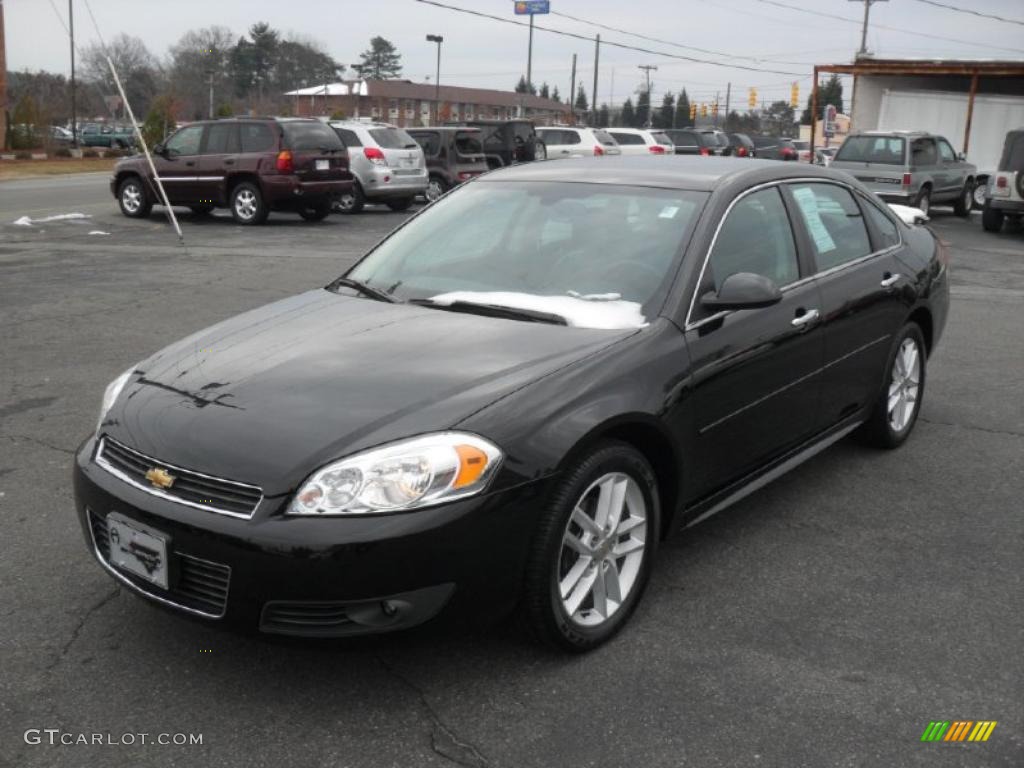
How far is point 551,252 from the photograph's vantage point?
13.5 feet

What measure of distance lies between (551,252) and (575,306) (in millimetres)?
415

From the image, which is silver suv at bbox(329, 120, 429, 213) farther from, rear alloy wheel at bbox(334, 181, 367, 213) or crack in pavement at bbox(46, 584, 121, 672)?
crack in pavement at bbox(46, 584, 121, 672)

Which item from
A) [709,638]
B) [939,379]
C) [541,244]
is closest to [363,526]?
[709,638]

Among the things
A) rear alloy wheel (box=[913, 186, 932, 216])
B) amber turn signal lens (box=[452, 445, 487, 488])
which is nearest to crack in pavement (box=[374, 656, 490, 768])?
amber turn signal lens (box=[452, 445, 487, 488])

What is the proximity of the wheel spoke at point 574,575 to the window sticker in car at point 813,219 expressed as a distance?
214cm

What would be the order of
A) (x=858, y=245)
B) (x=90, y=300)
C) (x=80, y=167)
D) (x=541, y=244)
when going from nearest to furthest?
(x=541, y=244)
(x=858, y=245)
(x=90, y=300)
(x=80, y=167)

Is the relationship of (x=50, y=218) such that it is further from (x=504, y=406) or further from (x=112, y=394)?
(x=504, y=406)

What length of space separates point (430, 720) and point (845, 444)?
3.41 m

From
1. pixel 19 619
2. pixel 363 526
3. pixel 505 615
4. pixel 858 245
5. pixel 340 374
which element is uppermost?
pixel 858 245

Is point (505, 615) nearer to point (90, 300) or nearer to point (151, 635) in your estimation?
point (151, 635)

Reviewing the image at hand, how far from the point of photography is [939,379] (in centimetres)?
722

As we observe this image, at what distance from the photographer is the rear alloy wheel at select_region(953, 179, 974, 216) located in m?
22.2

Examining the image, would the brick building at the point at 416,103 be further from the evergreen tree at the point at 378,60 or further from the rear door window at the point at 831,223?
the rear door window at the point at 831,223

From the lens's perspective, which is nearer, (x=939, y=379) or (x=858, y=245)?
(x=858, y=245)
